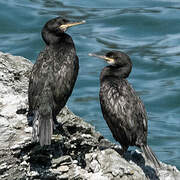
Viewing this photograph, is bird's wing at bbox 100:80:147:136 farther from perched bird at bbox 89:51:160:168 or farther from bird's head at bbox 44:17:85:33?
bird's head at bbox 44:17:85:33

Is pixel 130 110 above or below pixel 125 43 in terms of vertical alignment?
above

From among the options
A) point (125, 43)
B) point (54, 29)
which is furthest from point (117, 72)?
point (125, 43)

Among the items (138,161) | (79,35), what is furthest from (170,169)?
(79,35)

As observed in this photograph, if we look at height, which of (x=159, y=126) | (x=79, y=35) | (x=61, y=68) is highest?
(x=61, y=68)

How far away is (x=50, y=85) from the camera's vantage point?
6.72 m

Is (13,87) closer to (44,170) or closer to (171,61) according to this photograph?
(44,170)

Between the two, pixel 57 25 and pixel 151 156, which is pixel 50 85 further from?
pixel 151 156

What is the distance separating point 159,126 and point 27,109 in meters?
5.97

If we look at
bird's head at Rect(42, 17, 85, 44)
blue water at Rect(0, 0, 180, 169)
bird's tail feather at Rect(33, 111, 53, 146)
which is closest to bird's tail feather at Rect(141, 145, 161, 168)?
bird's tail feather at Rect(33, 111, 53, 146)

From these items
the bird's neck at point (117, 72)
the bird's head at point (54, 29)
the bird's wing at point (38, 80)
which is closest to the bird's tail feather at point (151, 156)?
the bird's neck at point (117, 72)

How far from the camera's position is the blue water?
12.6 metres

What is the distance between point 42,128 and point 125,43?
9240 millimetres

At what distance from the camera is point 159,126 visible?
12.3 m

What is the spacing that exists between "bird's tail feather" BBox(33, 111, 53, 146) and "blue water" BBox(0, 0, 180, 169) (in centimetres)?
491
